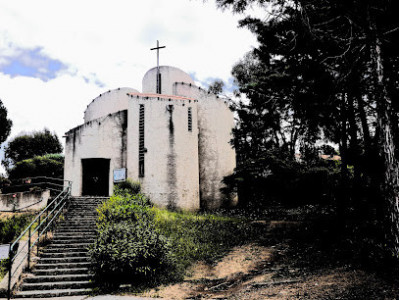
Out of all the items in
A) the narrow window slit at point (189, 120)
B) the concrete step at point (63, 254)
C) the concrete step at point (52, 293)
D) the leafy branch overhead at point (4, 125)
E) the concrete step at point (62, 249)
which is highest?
the leafy branch overhead at point (4, 125)

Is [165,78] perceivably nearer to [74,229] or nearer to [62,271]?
[74,229]

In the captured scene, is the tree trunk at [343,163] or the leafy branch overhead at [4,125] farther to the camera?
the leafy branch overhead at [4,125]

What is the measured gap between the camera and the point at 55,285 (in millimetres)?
7719

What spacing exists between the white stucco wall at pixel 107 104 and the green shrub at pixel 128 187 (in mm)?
7062

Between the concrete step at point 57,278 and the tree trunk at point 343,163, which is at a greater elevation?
the tree trunk at point 343,163

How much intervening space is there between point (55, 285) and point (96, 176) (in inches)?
448

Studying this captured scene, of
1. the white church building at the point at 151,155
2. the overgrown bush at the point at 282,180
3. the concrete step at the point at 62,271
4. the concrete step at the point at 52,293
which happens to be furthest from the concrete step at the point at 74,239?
the overgrown bush at the point at 282,180

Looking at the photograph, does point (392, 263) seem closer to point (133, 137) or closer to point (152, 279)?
point (152, 279)

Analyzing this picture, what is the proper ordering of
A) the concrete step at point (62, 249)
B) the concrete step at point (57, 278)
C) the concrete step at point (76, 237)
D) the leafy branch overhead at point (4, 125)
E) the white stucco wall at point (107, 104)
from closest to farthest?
the concrete step at point (57, 278), the concrete step at point (62, 249), the concrete step at point (76, 237), the white stucco wall at point (107, 104), the leafy branch overhead at point (4, 125)

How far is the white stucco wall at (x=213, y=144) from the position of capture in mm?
19266

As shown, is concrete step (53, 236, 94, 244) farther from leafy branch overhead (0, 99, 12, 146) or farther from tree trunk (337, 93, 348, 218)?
leafy branch overhead (0, 99, 12, 146)

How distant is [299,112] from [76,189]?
12.5m

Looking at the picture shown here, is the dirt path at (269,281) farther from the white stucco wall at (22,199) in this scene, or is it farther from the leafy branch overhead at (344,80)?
the white stucco wall at (22,199)

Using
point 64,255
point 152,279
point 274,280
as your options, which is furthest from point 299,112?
point 64,255
